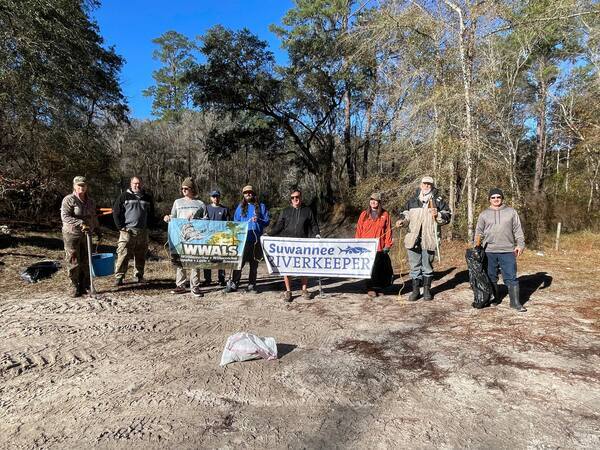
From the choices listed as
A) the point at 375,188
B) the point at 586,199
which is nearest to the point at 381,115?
the point at 375,188

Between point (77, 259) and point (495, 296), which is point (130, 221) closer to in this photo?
point (77, 259)

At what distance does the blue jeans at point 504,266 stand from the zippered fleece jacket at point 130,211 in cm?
553

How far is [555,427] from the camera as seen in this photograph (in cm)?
276

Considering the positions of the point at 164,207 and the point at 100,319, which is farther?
the point at 164,207

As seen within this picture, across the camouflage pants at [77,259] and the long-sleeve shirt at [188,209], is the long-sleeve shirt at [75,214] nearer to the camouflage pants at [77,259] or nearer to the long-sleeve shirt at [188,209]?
the camouflage pants at [77,259]

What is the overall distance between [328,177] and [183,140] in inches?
732

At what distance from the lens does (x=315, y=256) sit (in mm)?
6246

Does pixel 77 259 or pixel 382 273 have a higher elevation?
pixel 77 259

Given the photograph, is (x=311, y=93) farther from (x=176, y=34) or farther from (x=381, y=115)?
(x=176, y=34)

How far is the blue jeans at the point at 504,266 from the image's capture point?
540 cm

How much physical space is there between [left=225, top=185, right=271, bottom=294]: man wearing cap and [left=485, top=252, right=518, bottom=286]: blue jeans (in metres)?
3.47

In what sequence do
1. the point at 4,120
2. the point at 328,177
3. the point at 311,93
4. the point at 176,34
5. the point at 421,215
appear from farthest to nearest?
the point at 176,34 → the point at 328,177 → the point at 311,93 → the point at 4,120 → the point at 421,215

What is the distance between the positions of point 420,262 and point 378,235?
2.49 ft

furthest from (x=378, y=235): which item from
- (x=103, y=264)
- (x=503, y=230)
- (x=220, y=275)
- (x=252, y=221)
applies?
(x=103, y=264)
